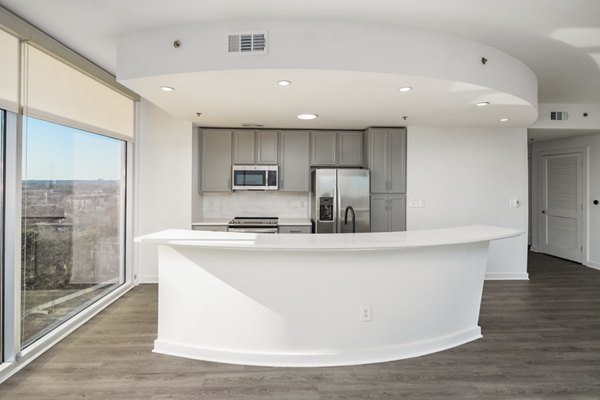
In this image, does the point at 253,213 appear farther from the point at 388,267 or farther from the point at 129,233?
the point at 388,267

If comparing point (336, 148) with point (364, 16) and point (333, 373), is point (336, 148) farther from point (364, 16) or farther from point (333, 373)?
point (333, 373)

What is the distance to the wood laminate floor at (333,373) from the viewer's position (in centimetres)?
242

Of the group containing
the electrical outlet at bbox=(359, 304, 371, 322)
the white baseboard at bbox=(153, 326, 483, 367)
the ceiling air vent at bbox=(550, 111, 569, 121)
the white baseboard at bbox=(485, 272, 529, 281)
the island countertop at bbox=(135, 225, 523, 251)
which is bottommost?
the white baseboard at bbox=(153, 326, 483, 367)

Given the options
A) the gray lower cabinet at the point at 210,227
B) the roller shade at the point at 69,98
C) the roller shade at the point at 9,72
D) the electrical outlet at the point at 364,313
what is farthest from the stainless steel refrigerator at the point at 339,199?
the roller shade at the point at 9,72

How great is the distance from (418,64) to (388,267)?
1581 millimetres

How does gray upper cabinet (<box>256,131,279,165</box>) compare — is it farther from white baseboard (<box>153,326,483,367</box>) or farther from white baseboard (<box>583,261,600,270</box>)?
white baseboard (<box>583,261,600,270</box>)

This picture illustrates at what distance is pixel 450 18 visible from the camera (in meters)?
2.73

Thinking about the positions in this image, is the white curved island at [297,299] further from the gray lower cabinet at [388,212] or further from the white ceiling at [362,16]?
the gray lower cabinet at [388,212]

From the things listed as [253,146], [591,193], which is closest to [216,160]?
[253,146]

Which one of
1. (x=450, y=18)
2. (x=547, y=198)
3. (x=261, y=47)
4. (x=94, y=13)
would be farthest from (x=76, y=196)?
(x=547, y=198)

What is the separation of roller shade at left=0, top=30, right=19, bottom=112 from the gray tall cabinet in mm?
3890

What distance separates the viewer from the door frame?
6195 millimetres

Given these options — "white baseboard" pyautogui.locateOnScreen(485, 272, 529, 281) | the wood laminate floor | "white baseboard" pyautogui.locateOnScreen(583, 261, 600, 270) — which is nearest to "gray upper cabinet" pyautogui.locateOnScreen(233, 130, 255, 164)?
the wood laminate floor

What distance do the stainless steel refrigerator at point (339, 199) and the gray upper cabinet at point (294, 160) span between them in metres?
0.42
